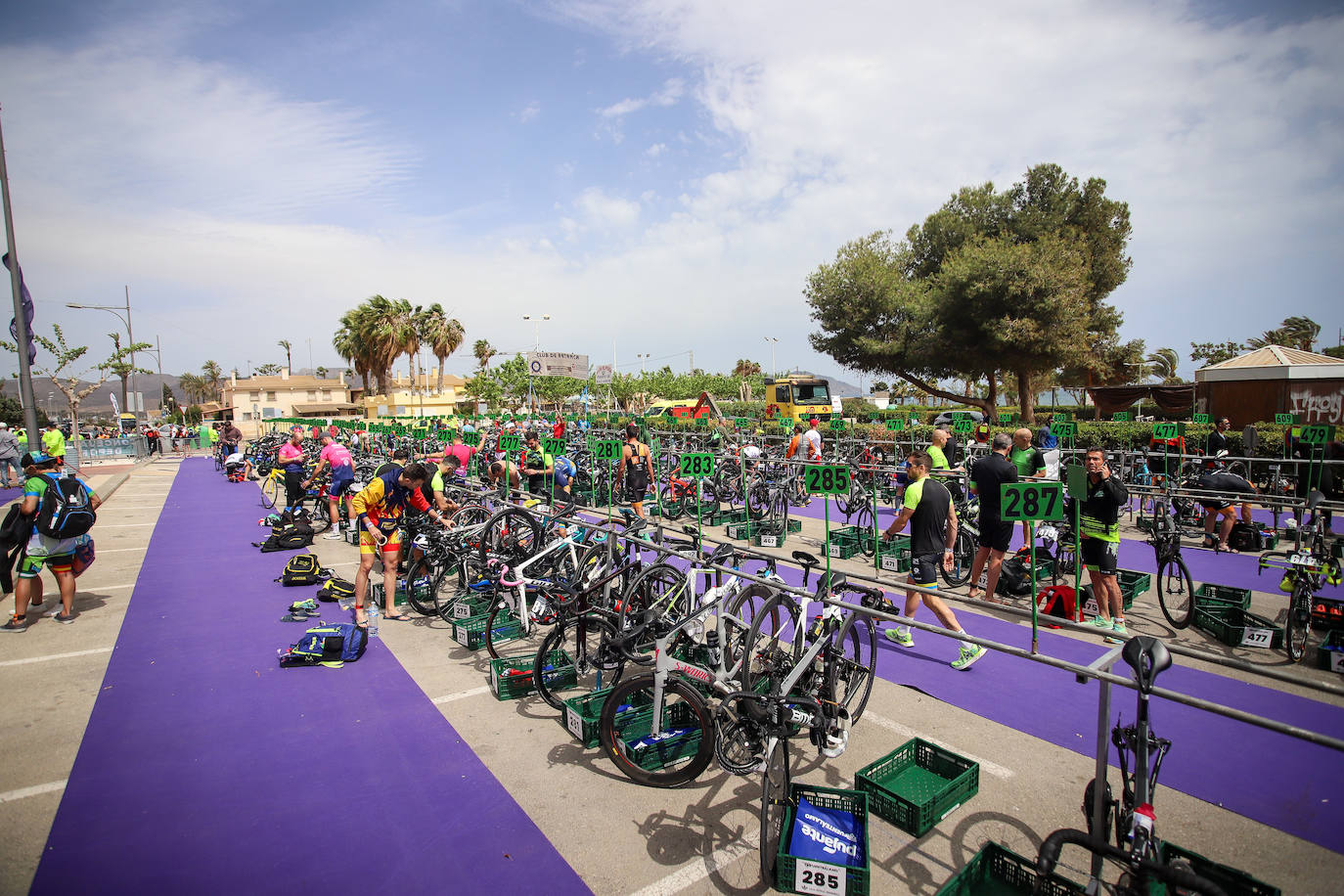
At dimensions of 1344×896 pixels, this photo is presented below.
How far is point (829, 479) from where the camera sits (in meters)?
6.56

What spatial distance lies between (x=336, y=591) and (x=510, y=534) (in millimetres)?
2523

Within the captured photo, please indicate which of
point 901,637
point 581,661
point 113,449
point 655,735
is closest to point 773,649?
point 655,735

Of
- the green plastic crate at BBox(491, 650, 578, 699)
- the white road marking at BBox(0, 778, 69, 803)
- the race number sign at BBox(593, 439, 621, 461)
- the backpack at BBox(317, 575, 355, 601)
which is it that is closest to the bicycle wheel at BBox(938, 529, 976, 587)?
the race number sign at BBox(593, 439, 621, 461)

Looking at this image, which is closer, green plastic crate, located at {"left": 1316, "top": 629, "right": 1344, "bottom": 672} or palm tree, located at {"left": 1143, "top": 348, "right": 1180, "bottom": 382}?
green plastic crate, located at {"left": 1316, "top": 629, "right": 1344, "bottom": 672}

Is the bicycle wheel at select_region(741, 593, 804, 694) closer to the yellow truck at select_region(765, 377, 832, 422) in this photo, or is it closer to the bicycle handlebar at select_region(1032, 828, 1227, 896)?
the bicycle handlebar at select_region(1032, 828, 1227, 896)

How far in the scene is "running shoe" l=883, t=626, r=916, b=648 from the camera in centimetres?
650

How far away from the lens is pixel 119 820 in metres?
3.95

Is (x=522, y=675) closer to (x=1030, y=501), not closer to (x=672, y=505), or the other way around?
(x=1030, y=501)

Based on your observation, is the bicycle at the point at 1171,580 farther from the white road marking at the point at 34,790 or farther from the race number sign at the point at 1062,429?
the white road marking at the point at 34,790

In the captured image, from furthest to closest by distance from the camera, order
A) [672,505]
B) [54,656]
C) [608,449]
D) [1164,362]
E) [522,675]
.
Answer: [1164,362] → [672,505] → [608,449] → [54,656] → [522,675]

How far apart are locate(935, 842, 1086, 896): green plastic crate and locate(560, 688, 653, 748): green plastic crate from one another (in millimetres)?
2138

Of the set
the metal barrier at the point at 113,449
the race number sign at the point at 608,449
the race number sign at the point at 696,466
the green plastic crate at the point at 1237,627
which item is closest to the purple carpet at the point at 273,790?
the race number sign at the point at 696,466

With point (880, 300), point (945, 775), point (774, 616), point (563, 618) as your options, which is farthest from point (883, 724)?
point (880, 300)

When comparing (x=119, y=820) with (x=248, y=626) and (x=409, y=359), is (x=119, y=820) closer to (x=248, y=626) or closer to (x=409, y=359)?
(x=248, y=626)
